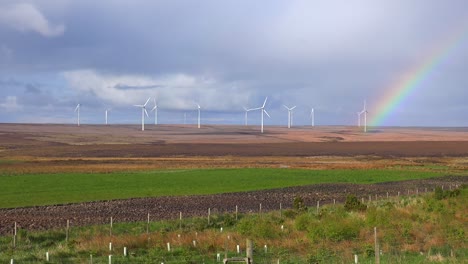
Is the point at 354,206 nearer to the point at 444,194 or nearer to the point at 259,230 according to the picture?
the point at 444,194

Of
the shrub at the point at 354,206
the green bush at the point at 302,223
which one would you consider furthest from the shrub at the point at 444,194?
the green bush at the point at 302,223

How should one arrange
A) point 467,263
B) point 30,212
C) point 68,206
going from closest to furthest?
point 467,263 → point 30,212 → point 68,206

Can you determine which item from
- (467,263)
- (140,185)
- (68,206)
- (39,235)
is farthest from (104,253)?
(140,185)

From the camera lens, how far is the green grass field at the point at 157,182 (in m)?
54.8

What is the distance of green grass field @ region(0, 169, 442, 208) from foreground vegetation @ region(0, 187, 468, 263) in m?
20.1

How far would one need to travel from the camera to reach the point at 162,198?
5334 centimetres

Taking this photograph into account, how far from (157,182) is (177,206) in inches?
849

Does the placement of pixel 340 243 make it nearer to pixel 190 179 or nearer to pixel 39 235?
pixel 39 235

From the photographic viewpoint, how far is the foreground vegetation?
21.8 m

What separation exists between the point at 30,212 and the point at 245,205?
16.2m

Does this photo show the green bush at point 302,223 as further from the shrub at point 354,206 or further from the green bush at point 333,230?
the shrub at point 354,206

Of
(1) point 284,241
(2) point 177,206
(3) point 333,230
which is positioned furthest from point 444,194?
(1) point 284,241

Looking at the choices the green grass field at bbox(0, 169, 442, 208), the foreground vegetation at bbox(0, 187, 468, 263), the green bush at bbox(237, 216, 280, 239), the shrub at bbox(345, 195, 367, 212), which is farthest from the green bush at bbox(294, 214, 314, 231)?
the green grass field at bbox(0, 169, 442, 208)

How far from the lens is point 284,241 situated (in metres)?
26.7
